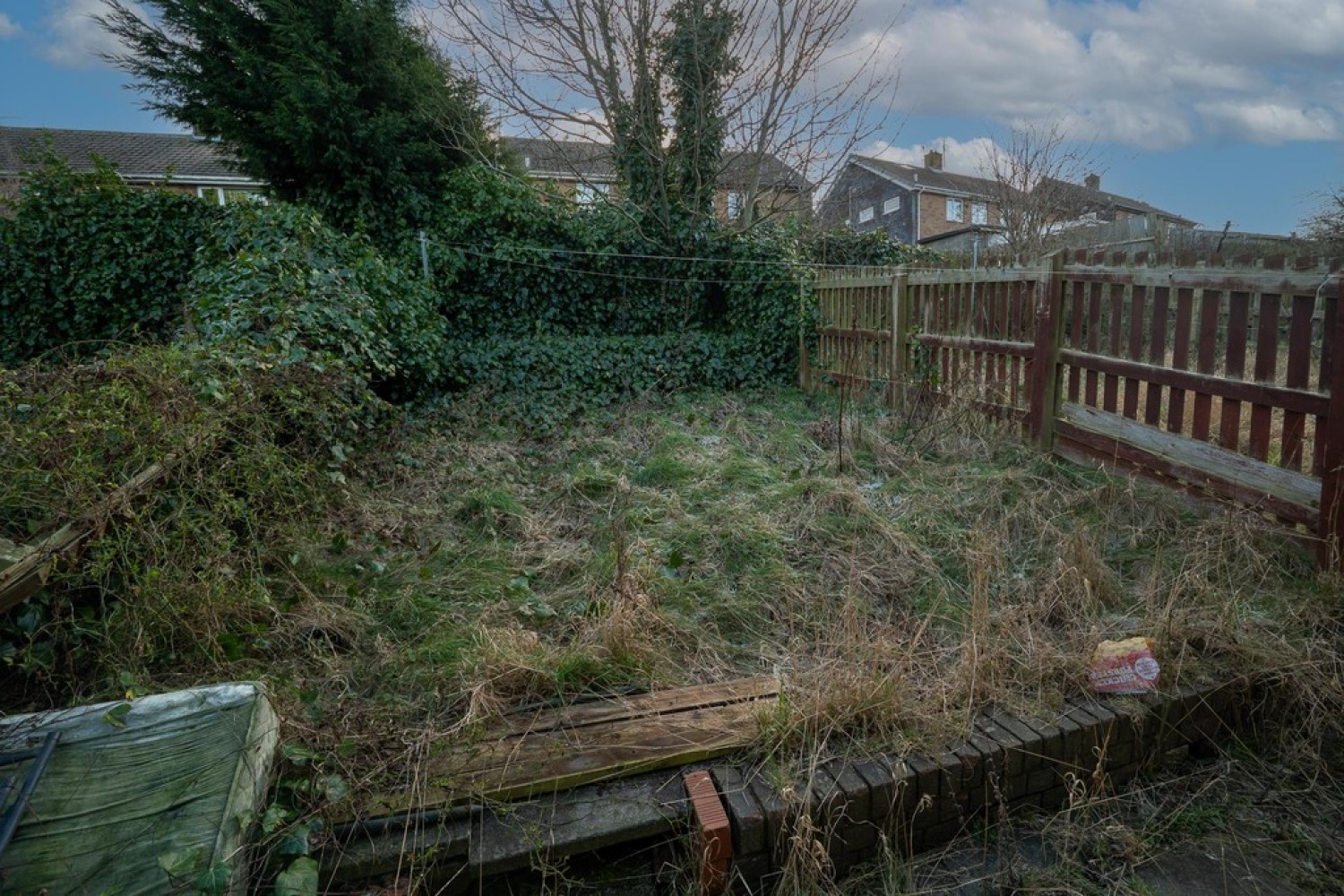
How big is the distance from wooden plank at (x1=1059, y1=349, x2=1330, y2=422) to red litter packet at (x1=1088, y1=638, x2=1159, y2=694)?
1.56 metres

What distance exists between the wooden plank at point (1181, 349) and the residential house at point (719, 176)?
6846mm

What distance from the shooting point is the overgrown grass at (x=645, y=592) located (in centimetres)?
221

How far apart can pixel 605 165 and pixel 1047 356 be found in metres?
7.31

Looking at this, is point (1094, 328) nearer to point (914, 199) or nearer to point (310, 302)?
point (310, 302)

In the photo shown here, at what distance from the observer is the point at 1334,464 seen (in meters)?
2.89

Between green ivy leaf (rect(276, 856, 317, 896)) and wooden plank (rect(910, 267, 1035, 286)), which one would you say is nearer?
green ivy leaf (rect(276, 856, 317, 896))

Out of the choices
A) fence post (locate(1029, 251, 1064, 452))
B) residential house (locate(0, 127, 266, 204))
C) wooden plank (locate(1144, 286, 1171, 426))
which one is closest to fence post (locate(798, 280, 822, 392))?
fence post (locate(1029, 251, 1064, 452))

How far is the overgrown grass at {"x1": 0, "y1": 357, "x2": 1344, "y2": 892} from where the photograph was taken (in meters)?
2.21

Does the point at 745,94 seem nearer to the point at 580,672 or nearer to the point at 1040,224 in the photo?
the point at 1040,224

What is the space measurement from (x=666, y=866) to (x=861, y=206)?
3377 cm

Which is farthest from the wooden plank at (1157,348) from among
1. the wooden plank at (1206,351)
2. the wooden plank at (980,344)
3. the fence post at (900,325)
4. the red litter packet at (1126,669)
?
the fence post at (900,325)

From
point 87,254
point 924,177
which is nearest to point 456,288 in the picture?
point 87,254

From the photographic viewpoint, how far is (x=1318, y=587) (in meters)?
2.80

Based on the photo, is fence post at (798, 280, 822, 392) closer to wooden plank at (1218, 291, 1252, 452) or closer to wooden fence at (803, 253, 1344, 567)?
wooden fence at (803, 253, 1344, 567)
